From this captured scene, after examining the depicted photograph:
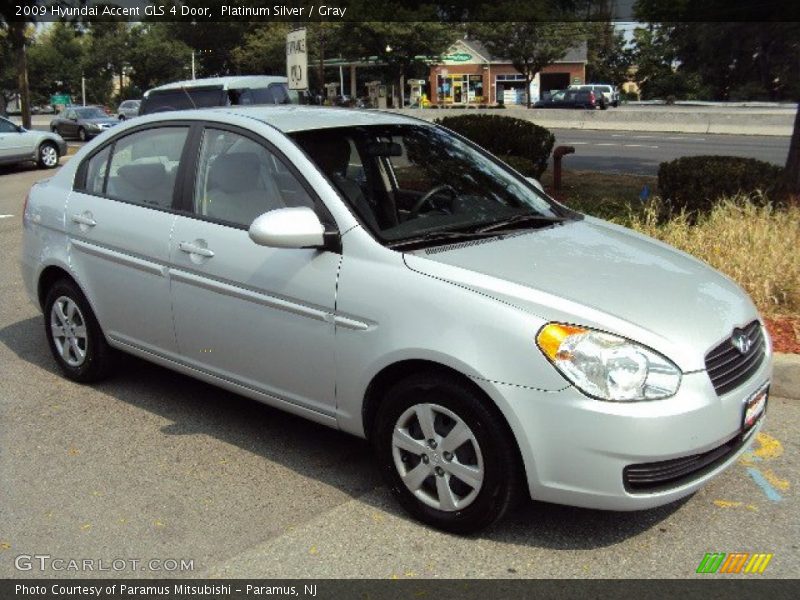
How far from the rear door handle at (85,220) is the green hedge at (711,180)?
5.73 m

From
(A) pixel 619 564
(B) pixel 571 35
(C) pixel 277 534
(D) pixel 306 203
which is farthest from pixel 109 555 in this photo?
(B) pixel 571 35

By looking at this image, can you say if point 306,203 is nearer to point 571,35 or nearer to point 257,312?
point 257,312

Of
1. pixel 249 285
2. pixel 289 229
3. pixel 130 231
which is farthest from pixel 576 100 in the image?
pixel 289 229

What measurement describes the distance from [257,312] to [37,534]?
133 centimetres

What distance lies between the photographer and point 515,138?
12.8 meters

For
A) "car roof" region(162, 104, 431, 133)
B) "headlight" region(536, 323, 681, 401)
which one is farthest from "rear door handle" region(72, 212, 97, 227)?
"headlight" region(536, 323, 681, 401)

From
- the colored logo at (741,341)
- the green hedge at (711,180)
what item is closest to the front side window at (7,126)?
the green hedge at (711,180)

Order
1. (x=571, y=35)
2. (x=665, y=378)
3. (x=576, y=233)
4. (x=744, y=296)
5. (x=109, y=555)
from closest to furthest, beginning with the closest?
1. (x=665, y=378)
2. (x=109, y=555)
3. (x=744, y=296)
4. (x=576, y=233)
5. (x=571, y=35)

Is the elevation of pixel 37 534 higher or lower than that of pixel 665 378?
lower

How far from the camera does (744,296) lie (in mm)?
4070

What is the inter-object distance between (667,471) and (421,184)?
1973 millimetres

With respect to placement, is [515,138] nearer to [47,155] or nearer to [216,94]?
[216,94]

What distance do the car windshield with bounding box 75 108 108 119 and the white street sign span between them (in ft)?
75.7

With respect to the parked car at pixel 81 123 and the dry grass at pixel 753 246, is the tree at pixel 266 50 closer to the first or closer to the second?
the parked car at pixel 81 123
